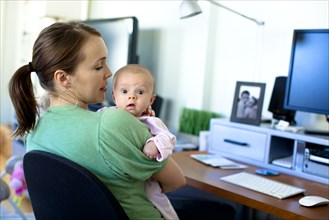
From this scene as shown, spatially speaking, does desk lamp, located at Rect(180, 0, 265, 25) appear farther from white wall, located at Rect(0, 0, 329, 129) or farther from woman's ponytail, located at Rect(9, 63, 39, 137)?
woman's ponytail, located at Rect(9, 63, 39, 137)

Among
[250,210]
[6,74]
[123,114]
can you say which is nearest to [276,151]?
[250,210]

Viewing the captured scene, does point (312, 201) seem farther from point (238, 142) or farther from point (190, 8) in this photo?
point (190, 8)

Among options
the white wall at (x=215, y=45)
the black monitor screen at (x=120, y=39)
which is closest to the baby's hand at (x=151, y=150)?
the white wall at (x=215, y=45)

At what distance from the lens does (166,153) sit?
0.92 meters

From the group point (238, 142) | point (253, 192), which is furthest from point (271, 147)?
point (253, 192)

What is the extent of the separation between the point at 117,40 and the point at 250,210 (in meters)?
1.47

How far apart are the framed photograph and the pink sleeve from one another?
0.85 m

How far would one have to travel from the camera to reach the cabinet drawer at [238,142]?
1.69 meters

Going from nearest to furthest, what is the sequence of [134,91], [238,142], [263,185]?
[134,91] → [263,185] → [238,142]

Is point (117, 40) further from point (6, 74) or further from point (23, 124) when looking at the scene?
point (23, 124)

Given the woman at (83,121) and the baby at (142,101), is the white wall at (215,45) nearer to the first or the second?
the baby at (142,101)

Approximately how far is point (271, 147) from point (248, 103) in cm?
25

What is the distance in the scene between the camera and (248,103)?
5.90ft

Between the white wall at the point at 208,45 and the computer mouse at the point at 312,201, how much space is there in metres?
0.74
